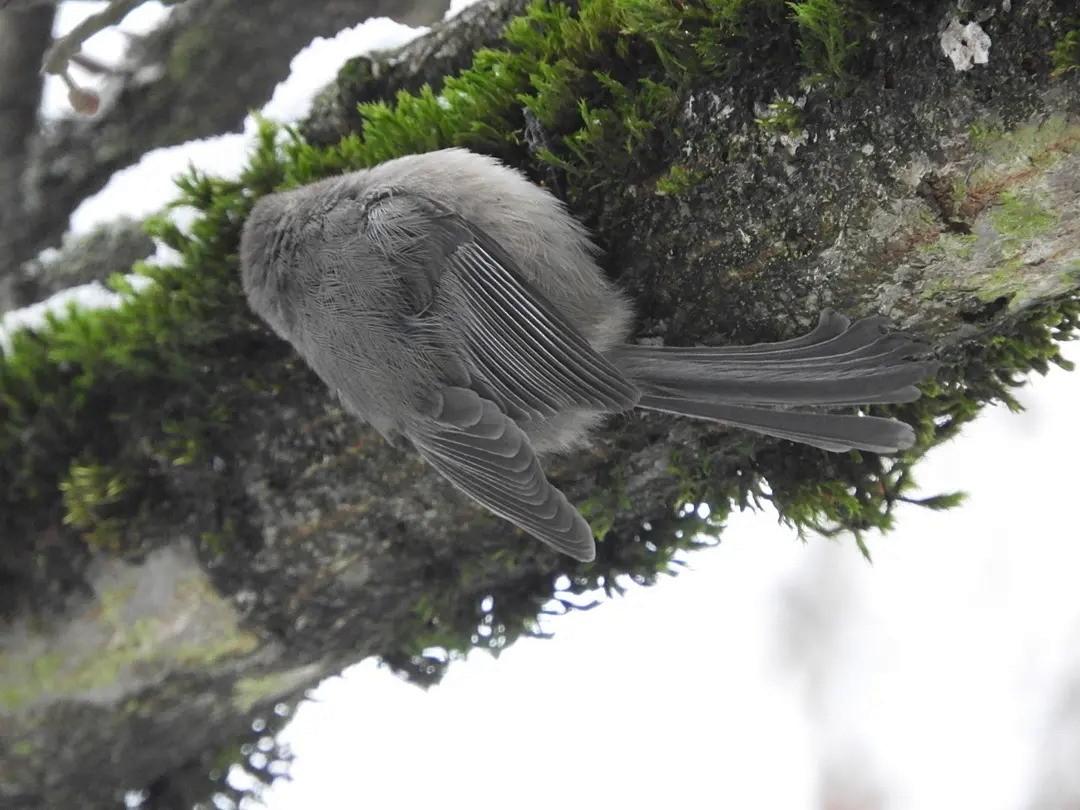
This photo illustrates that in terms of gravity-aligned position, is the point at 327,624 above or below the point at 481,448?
below

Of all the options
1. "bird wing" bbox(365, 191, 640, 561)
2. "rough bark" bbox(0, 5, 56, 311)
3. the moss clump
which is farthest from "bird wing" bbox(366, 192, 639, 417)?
"rough bark" bbox(0, 5, 56, 311)

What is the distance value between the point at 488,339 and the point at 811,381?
684 millimetres

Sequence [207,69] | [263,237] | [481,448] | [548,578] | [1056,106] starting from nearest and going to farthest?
[1056,106] → [481,448] → [263,237] → [548,578] → [207,69]

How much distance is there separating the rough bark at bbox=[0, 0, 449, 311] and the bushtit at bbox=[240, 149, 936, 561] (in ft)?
3.44

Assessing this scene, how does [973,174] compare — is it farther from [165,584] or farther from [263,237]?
[165,584]

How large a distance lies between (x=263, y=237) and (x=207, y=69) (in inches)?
61.1

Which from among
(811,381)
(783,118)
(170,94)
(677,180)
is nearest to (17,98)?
(170,94)

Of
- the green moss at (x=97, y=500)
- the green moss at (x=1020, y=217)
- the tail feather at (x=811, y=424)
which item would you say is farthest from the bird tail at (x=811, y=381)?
the green moss at (x=97, y=500)

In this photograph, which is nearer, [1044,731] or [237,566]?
[237,566]

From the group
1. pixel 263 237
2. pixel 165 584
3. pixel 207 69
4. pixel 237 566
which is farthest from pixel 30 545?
pixel 207 69

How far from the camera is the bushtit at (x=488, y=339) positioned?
171 centimetres

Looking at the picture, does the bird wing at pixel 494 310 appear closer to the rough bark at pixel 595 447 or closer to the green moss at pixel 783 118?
the rough bark at pixel 595 447

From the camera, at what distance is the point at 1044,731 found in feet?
11.1

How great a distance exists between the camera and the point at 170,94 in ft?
11.0
